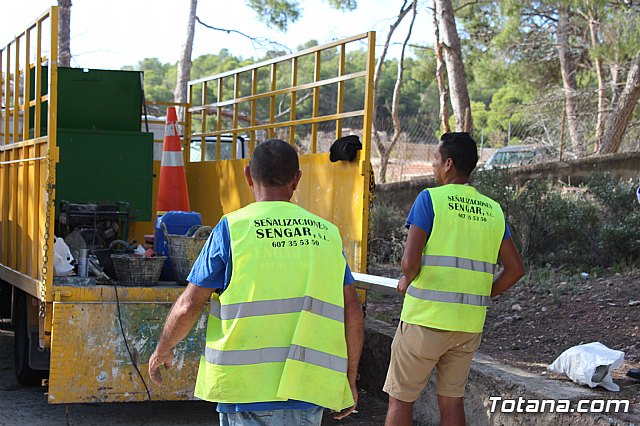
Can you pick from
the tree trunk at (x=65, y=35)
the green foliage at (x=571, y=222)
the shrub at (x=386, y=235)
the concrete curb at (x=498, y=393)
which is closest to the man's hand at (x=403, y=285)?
the concrete curb at (x=498, y=393)

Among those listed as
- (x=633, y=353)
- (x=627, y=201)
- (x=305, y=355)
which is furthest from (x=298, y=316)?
(x=627, y=201)

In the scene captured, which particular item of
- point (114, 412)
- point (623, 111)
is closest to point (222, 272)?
point (114, 412)

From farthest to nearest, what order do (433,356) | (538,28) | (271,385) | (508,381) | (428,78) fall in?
(428,78), (538,28), (508,381), (433,356), (271,385)

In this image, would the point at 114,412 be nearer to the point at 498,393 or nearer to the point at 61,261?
the point at 61,261

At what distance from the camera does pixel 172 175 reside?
751cm

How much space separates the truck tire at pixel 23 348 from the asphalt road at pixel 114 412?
110 millimetres

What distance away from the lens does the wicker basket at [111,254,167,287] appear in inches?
210

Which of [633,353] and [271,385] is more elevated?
[271,385]

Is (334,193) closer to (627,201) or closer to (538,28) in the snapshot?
(627,201)

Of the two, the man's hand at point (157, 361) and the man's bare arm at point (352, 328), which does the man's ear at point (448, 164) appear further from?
the man's hand at point (157, 361)

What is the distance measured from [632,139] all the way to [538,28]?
181 inches

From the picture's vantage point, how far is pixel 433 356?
417cm

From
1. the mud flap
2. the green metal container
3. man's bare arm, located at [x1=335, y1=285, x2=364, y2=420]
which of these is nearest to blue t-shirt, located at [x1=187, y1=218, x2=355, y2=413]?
man's bare arm, located at [x1=335, y1=285, x2=364, y2=420]

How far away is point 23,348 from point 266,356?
3.84m
